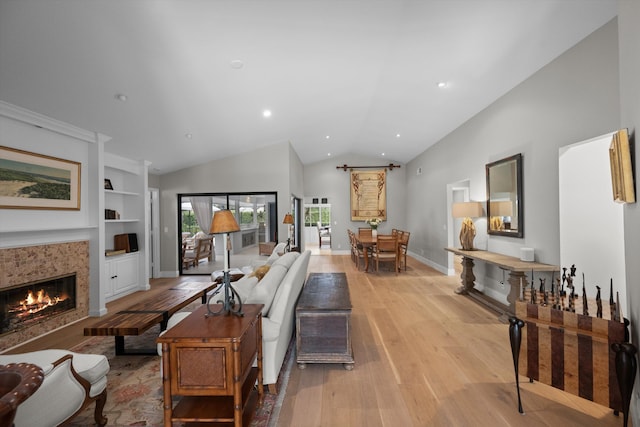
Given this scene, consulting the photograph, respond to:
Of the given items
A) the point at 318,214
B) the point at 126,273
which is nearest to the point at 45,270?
the point at 126,273

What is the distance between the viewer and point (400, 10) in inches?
102

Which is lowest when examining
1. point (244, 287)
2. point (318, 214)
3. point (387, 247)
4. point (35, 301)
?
point (35, 301)

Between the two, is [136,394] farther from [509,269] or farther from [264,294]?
[509,269]

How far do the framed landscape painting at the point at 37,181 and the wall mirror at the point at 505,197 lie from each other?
19.5 feet

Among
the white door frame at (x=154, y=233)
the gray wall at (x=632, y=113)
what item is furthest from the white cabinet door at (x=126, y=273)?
the gray wall at (x=632, y=113)

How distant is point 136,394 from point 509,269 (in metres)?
3.97

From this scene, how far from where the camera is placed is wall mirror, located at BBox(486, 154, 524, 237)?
374 centimetres

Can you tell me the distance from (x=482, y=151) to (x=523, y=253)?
193 centimetres

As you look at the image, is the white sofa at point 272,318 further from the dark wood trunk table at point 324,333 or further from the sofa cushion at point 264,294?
the dark wood trunk table at point 324,333

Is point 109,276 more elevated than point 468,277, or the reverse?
point 109,276

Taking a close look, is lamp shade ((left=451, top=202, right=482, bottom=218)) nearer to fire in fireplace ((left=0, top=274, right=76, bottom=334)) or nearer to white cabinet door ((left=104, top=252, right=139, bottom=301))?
fire in fireplace ((left=0, top=274, right=76, bottom=334))

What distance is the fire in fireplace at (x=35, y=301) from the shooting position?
3.00 metres

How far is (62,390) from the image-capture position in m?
1.61

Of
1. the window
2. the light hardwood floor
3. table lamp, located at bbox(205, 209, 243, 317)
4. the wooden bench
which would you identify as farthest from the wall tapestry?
table lamp, located at bbox(205, 209, 243, 317)
